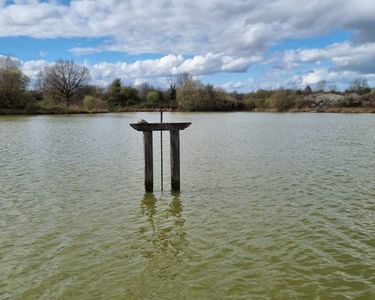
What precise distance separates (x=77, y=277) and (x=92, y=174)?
10008 mm

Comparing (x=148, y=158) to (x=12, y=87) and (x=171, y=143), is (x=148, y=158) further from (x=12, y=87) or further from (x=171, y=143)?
(x=12, y=87)

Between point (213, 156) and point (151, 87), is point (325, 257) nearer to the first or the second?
point (213, 156)

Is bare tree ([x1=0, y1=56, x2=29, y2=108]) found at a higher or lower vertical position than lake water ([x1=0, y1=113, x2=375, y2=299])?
higher

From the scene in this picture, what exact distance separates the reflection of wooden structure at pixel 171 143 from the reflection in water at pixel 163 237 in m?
0.73

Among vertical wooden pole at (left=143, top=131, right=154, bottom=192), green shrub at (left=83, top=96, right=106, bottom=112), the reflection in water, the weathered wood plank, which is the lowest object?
the reflection in water

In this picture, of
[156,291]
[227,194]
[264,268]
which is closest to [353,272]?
[264,268]

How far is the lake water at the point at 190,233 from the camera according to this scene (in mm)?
6559

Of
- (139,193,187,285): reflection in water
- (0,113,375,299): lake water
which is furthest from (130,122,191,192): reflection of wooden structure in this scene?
(139,193,187,285): reflection in water

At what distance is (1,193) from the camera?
42.6 feet

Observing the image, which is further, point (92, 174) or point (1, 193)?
point (92, 174)

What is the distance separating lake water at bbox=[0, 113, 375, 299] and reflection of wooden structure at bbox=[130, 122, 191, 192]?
54 centimetres

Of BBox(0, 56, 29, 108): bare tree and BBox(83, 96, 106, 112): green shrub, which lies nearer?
BBox(0, 56, 29, 108): bare tree

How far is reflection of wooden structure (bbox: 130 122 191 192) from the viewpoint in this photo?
12172mm

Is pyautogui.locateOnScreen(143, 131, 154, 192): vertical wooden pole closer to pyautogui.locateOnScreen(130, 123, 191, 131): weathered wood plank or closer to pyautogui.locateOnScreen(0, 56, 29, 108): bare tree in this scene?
pyautogui.locateOnScreen(130, 123, 191, 131): weathered wood plank
